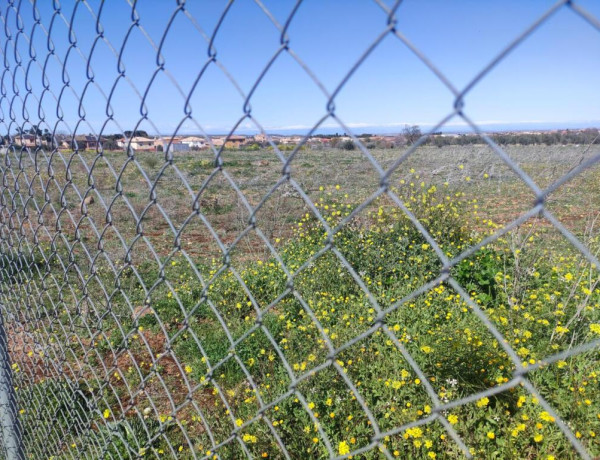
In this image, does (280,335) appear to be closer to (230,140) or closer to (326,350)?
(326,350)

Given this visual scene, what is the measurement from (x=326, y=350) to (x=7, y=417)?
1.56 m

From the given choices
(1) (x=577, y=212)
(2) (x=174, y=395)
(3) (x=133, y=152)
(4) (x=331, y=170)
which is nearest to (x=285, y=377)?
(2) (x=174, y=395)

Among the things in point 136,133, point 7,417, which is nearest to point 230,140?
point 136,133

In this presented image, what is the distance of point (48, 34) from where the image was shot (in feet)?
4.37

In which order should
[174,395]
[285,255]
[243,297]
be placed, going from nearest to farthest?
[174,395], [243,297], [285,255]

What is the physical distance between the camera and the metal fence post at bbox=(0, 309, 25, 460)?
184 cm

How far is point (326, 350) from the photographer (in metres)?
2.50

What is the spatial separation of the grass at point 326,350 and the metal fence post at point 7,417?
10 centimetres

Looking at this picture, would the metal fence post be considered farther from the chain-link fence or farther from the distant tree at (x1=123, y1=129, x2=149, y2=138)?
the distant tree at (x1=123, y1=129, x2=149, y2=138)

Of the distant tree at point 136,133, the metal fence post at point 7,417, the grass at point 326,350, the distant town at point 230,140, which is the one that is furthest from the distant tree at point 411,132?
the metal fence post at point 7,417

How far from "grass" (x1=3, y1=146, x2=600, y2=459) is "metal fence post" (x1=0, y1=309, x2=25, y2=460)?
100mm

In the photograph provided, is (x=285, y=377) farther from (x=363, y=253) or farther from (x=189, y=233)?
(x=189, y=233)

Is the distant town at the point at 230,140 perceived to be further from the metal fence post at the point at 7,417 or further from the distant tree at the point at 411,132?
the metal fence post at the point at 7,417

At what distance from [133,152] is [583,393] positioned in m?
2.06
